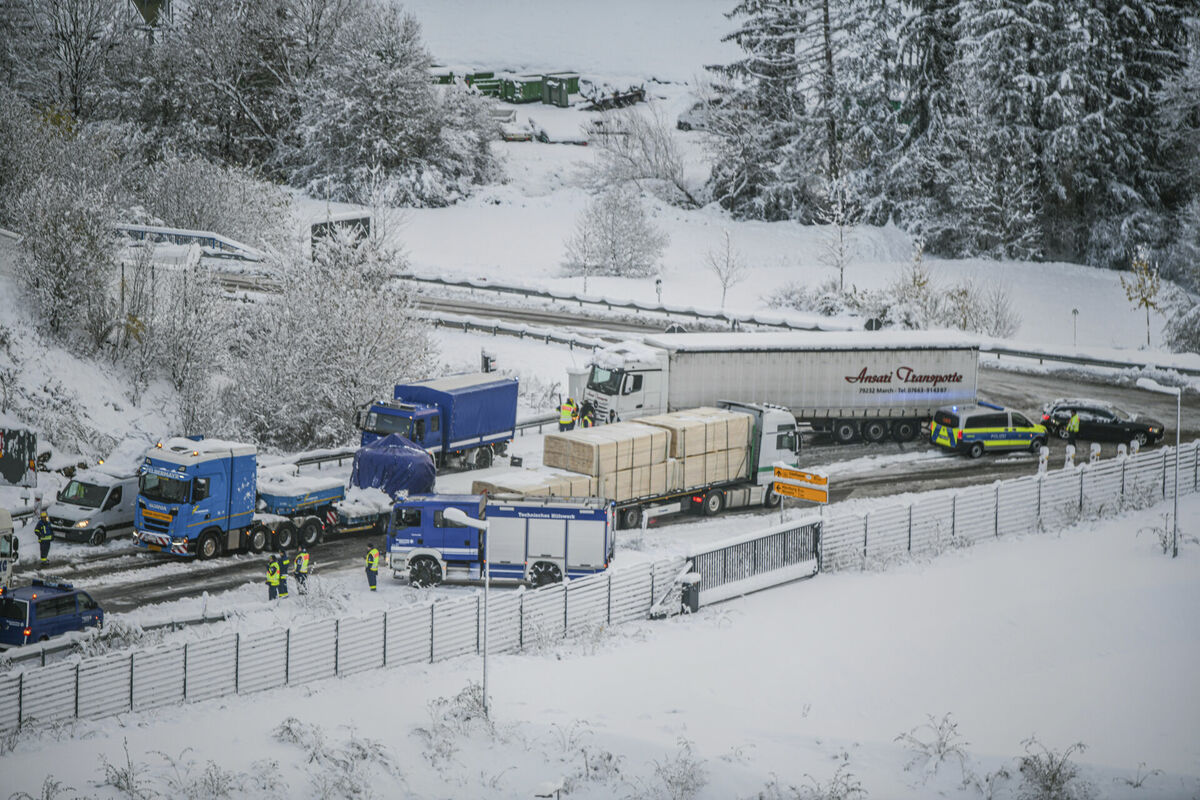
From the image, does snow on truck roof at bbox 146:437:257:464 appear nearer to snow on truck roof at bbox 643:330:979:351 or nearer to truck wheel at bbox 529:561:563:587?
truck wheel at bbox 529:561:563:587

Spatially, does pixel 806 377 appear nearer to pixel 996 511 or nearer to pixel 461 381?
pixel 996 511

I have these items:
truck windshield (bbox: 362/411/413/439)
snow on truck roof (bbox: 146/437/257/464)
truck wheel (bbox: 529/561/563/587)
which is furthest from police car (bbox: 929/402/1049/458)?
snow on truck roof (bbox: 146/437/257/464)

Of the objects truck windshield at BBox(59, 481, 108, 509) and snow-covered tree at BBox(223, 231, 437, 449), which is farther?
snow-covered tree at BBox(223, 231, 437, 449)

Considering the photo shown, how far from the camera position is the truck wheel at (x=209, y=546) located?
30.5 meters

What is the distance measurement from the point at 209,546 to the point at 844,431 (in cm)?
2096

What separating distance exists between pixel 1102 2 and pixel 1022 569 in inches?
2223

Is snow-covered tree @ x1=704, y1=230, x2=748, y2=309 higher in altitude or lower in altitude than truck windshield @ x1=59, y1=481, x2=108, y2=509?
higher

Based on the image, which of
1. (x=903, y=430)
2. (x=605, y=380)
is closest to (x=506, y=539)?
(x=605, y=380)

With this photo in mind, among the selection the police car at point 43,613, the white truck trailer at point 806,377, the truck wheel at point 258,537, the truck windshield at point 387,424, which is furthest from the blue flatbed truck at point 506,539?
the white truck trailer at point 806,377

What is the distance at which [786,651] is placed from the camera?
24719 millimetres

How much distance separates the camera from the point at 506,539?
2853 centimetres

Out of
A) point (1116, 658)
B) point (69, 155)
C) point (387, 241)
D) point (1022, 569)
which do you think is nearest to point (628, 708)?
point (1116, 658)

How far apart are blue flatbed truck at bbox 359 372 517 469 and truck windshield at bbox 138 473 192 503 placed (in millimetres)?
7237

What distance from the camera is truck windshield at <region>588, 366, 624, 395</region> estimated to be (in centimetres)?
3895
